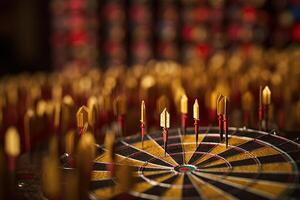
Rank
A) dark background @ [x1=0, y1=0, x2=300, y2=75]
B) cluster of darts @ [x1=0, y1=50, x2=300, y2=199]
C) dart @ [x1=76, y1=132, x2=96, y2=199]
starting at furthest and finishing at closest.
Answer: dark background @ [x1=0, y1=0, x2=300, y2=75]
cluster of darts @ [x1=0, y1=50, x2=300, y2=199]
dart @ [x1=76, y1=132, x2=96, y2=199]

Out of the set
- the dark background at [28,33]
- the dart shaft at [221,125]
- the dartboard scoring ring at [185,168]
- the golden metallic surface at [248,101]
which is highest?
the dark background at [28,33]

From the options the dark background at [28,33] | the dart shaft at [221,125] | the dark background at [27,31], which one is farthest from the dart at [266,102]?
the dark background at [27,31]

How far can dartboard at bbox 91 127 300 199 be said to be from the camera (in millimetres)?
688

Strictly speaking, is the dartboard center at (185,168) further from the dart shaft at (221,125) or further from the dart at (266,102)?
the dart at (266,102)

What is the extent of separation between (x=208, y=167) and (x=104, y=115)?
0.44 m

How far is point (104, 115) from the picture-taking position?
116cm

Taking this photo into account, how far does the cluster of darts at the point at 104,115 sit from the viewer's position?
0.72 m

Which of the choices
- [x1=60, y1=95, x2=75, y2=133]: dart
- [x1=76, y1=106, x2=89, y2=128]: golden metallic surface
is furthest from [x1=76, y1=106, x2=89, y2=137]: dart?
[x1=60, y1=95, x2=75, y2=133]: dart

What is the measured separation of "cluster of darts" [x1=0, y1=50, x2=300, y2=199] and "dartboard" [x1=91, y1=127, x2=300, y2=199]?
0.03 metres

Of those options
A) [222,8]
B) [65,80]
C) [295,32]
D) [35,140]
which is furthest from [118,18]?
[35,140]

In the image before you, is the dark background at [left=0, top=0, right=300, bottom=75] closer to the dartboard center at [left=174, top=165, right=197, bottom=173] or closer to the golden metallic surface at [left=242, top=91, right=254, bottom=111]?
the golden metallic surface at [left=242, top=91, right=254, bottom=111]

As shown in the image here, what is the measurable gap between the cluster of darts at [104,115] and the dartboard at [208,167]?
0.03 m

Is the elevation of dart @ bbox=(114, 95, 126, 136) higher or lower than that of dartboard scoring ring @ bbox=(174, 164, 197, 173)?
higher

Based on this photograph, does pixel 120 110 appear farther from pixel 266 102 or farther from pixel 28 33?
pixel 28 33
